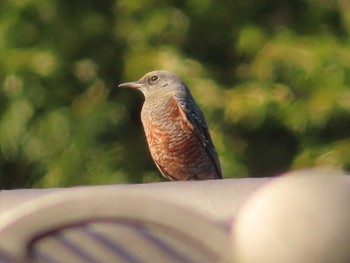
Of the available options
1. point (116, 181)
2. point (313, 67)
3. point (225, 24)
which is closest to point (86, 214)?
point (116, 181)

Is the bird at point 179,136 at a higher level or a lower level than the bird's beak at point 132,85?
lower

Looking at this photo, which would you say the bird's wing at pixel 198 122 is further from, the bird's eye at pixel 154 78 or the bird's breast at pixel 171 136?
the bird's eye at pixel 154 78

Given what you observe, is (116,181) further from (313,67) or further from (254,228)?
(254,228)

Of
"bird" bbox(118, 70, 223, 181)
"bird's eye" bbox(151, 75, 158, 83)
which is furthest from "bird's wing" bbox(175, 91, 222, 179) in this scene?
"bird's eye" bbox(151, 75, 158, 83)

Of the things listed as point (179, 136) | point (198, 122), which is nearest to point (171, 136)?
point (179, 136)

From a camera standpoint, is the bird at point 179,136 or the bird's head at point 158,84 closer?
the bird at point 179,136

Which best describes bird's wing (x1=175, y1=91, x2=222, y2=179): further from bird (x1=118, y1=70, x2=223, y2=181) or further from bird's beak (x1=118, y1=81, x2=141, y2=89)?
bird's beak (x1=118, y1=81, x2=141, y2=89)

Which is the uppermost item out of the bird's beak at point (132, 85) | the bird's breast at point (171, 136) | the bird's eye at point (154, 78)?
the bird's eye at point (154, 78)

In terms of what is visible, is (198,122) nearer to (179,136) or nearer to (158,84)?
(179,136)

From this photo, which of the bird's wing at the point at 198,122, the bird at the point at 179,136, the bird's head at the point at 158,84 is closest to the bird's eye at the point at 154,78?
the bird's head at the point at 158,84
